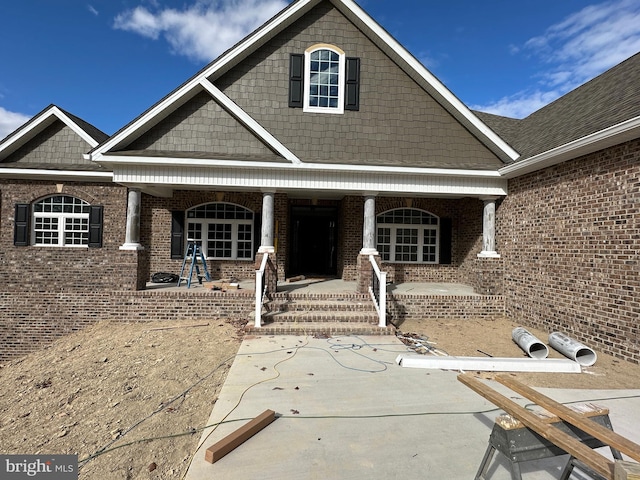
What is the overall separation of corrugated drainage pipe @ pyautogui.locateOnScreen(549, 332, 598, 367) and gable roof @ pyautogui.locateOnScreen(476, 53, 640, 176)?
3740 mm

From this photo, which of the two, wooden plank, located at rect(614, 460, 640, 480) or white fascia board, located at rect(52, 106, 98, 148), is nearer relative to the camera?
wooden plank, located at rect(614, 460, 640, 480)

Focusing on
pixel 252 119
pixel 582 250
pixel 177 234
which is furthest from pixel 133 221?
pixel 582 250

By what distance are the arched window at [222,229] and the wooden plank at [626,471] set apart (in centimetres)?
1007

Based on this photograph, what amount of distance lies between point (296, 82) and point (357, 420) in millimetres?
8415

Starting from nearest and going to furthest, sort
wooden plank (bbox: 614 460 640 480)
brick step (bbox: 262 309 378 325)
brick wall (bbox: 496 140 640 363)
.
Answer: wooden plank (bbox: 614 460 640 480)
brick wall (bbox: 496 140 640 363)
brick step (bbox: 262 309 378 325)

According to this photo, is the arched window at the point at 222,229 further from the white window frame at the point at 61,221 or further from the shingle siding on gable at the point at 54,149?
the shingle siding on gable at the point at 54,149

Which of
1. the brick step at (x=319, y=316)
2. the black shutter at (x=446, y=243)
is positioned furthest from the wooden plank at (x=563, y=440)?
the black shutter at (x=446, y=243)

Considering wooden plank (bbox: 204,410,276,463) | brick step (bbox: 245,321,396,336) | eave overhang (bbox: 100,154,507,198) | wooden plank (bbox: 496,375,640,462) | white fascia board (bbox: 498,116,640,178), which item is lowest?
wooden plank (bbox: 204,410,276,463)

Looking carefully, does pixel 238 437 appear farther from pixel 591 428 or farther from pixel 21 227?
pixel 21 227

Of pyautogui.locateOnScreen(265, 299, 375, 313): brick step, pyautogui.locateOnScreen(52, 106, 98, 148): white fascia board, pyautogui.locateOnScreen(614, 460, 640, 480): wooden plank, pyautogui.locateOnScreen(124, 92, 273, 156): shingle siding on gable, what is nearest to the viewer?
pyautogui.locateOnScreen(614, 460, 640, 480): wooden plank

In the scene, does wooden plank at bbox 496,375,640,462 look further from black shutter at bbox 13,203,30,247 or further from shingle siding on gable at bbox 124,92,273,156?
black shutter at bbox 13,203,30,247

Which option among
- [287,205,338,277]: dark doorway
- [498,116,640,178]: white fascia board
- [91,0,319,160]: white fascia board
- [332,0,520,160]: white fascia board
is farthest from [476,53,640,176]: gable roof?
[91,0,319,160]: white fascia board

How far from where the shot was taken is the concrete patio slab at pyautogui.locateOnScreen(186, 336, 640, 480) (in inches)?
112

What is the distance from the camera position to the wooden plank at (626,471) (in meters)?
1.74
